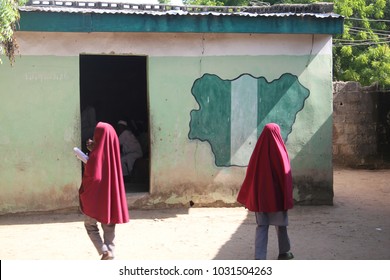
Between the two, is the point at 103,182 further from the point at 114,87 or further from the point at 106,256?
the point at 114,87

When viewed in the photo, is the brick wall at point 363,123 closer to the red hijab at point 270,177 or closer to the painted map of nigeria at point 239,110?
the painted map of nigeria at point 239,110

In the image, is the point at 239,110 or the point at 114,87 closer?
the point at 239,110

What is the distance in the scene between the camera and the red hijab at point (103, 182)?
5418 mm

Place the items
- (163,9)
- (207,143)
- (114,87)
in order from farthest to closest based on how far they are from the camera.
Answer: (114,87) → (163,9) → (207,143)

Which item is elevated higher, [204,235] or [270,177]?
[270,177]

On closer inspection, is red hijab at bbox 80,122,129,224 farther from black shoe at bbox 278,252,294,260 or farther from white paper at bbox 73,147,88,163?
black shoe at bbox 278,252,294,260

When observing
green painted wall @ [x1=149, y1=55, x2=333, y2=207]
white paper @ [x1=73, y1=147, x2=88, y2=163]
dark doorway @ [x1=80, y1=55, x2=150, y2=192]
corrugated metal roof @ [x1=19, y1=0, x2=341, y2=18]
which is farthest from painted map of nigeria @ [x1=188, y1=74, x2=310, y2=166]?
dark doorway @ [x1=80, y1=55, x2=150, y2=192]

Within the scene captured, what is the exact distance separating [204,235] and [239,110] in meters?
2.35

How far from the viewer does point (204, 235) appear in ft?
24.3

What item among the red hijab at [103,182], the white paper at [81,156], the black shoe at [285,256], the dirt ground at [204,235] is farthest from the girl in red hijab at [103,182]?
the black shoe at [285,256]

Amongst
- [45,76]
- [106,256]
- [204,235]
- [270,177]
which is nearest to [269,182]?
[270,177]

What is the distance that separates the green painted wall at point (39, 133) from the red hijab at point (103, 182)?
3.13m

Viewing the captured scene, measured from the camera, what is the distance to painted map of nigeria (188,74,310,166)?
889 cm

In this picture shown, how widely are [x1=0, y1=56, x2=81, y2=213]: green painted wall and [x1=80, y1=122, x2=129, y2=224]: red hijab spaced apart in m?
3.13
